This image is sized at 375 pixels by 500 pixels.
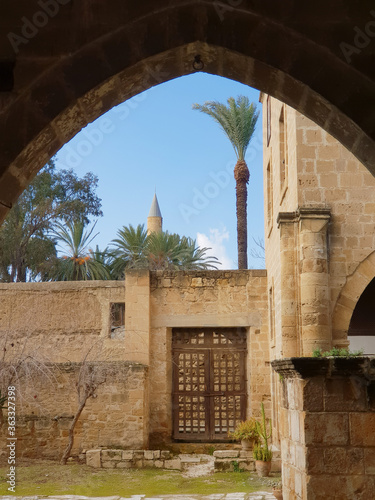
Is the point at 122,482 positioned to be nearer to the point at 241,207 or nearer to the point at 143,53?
the point at 143,53

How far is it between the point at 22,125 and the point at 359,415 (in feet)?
13.8

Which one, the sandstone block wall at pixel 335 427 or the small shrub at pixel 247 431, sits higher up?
the sandstone block wall at pixel 335 427

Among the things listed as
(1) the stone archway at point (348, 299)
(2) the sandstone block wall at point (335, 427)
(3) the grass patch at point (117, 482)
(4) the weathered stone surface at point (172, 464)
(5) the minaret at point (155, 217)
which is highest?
(5) the minaret at point (155, 217)

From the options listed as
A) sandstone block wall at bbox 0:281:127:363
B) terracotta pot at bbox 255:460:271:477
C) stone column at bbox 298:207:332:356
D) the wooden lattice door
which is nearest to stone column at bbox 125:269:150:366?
sandstone block wall at bbox 0:281:127:363

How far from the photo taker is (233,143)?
21.6 metres

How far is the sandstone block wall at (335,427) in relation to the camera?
556cm

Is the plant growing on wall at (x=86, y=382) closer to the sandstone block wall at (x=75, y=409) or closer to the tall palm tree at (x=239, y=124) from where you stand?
the sandstone block wall at (x=75, y=409)

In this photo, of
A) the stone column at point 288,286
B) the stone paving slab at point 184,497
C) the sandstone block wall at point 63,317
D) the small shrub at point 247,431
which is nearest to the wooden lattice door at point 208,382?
the small shrub at point 247,431

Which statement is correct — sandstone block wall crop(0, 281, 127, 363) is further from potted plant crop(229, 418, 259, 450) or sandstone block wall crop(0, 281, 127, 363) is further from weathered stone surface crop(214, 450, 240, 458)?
weathered stone surface crop(214, 450, 240, 458)

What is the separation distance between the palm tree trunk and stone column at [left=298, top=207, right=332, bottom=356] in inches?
415

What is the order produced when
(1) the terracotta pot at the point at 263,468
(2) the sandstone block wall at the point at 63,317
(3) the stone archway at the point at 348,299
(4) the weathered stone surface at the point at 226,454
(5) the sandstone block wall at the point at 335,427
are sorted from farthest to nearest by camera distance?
(2) the sandstone block wall at the point at 63,317 → (4) the weathered stone surface at the point at 226,454 → (1) the terracotta pot at the point at 263,468 → (3) the stone archway at the point at 348,299 → (5) the sandstone block wall at the point at 335,427

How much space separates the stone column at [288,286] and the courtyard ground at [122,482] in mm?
2244

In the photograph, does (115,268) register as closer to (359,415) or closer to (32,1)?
(359,415)

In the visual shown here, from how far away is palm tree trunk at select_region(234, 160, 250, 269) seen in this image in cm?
2020
